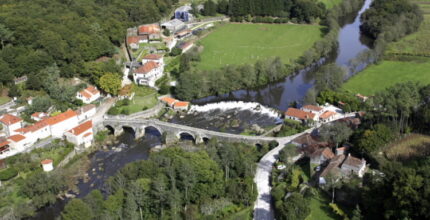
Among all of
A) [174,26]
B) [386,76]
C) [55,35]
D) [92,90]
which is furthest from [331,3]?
A: [92,90]

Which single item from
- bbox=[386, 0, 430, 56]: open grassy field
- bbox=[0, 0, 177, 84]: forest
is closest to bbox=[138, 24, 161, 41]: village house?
bbox=[0, 0, 177, 84]: forest

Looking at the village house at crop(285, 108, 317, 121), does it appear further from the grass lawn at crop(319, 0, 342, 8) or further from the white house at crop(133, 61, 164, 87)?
the grass lawn at crop(319, 0, 342, 8)

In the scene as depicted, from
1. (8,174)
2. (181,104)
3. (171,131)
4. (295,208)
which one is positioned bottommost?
(8,174)

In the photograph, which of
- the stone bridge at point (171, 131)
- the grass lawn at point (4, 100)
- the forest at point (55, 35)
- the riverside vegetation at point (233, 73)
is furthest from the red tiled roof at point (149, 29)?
the stone bridge at point (171, 131)

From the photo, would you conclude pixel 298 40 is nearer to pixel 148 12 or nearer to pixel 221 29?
pixel 221 29

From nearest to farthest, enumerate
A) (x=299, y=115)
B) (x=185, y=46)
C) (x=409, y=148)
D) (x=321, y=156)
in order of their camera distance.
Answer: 1. (x=409, y=148)
2. (x=321, y=156)
3. (x=299, y=115)
4. (x=185, y=46)

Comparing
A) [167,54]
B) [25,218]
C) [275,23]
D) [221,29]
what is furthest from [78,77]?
[275,23]

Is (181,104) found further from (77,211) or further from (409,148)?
(409,148)
